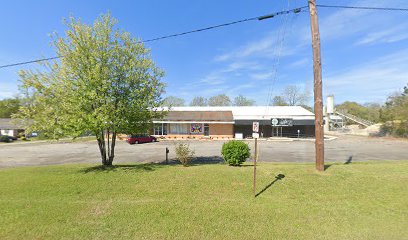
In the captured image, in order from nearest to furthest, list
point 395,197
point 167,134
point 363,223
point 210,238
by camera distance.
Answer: point 210,238 → point 363,223 → point 395,197 → point 167,134

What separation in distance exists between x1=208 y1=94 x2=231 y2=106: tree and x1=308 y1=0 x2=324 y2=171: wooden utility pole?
70458mm

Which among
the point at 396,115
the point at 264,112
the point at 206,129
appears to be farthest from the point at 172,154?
the point at 396,115

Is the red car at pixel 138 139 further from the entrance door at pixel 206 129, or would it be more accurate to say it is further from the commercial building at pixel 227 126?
the entrance door at pixel 206 129

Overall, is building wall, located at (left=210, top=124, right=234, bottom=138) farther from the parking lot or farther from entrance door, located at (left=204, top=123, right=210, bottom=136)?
the parking lot

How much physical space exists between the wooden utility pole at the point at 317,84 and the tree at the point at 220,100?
70458 mm

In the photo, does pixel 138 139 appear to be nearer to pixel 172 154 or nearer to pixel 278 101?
pixel 172 154

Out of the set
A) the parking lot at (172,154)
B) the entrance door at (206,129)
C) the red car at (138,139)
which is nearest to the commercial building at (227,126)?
the entrance door at (206,129)

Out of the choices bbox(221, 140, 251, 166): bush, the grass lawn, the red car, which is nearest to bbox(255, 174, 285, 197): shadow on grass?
the grass lawn

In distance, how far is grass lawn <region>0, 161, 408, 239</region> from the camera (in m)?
4.70

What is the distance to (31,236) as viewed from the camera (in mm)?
4547

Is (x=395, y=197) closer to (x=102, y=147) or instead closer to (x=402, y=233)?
(x=402, y=233)

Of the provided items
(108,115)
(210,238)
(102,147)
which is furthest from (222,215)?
(102,147)

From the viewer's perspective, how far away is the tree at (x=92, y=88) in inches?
341

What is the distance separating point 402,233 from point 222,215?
3.78m
